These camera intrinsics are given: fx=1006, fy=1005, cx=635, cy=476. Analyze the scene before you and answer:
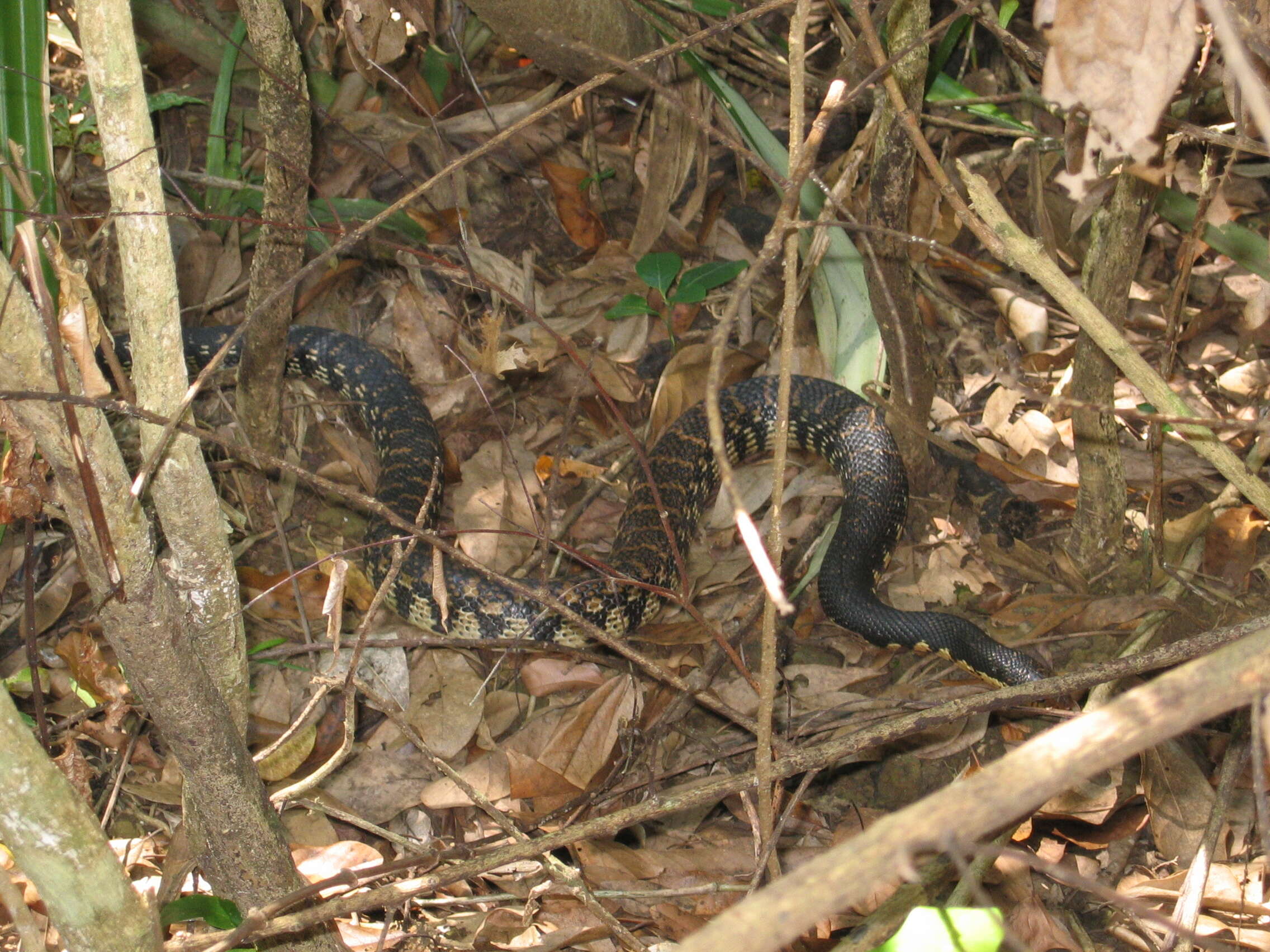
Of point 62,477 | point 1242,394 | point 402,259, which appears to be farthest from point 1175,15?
point 402,259

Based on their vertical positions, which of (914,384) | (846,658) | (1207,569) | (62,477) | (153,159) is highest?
(153,159)

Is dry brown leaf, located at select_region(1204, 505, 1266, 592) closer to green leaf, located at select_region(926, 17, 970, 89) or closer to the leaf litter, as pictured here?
the leaf litter

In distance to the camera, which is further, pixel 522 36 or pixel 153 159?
pixel 522 36

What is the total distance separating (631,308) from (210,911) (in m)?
3.66

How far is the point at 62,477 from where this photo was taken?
7.55 feet

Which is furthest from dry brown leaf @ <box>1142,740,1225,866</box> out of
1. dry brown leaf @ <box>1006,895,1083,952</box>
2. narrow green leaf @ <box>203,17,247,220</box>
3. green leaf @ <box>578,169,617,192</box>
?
narrow green leaf @ <box>203,17,247,220</box>

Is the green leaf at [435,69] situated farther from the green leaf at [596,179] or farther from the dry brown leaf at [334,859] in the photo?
the dry brown leaf at [334,859]

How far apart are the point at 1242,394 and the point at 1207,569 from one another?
1.27 metres

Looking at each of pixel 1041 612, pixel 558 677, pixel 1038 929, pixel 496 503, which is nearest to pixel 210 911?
pixel 558 677

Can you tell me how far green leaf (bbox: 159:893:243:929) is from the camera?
2980 millimetres

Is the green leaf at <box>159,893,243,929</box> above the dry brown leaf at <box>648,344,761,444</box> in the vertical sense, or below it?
below

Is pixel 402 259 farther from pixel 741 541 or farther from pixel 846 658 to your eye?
pixel 846 658

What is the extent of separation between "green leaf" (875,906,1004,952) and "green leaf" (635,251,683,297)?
4143mm

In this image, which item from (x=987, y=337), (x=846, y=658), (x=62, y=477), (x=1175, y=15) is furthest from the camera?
(x=987, y=337)
